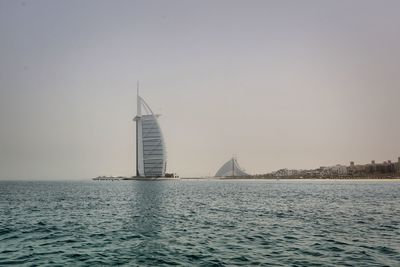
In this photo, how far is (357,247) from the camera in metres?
23.1

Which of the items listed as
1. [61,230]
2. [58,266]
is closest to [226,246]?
[58,266]

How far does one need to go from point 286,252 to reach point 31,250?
15.6m

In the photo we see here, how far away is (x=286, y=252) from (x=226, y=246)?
3.87 metres

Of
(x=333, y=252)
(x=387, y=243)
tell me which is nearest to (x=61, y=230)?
(x=333, y=252)

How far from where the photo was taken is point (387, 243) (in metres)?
24.3

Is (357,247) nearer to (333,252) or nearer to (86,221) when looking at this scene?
(333,252)

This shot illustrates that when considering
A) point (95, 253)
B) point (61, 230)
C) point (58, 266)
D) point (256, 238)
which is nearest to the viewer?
point (58, 266)

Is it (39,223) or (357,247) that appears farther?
(39,223)

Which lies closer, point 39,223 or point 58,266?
point 58,266

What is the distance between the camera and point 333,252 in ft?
71.1

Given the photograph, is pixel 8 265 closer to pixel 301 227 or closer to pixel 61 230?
pixel 61 230

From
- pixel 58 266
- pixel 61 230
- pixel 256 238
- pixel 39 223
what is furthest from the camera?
pixel 39 223

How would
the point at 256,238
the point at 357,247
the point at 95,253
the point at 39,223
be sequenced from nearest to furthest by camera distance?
the point at 95,253 → the point at 357,247 → the point at 256,238 → the point at 39,223

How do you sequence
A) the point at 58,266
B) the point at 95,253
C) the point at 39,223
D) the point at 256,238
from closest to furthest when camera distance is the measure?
the point at 58,266, the point at 95,253, the point at 256,238, the point at 39,223
